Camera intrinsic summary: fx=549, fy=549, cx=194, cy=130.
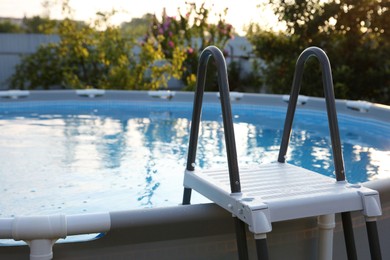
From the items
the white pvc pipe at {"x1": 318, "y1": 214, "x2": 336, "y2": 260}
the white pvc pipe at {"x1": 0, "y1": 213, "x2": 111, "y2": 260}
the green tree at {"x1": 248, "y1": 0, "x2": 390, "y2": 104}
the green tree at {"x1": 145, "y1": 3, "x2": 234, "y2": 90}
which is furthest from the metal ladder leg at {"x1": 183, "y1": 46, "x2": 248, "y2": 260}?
the green tree at {"x1": 145, "y1": 3, "x2": 234, "y2": 90}

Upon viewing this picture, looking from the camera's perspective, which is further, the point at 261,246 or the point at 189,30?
the point at 189,30

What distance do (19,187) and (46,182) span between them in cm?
21

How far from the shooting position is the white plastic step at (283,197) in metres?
1.73

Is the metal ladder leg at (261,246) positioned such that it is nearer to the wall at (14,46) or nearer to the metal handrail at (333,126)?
the metal handrail at (333,126)

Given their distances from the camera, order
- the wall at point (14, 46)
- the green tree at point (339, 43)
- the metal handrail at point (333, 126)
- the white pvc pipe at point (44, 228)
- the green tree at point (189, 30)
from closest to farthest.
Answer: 1. the white pvc pipe at point (44, 228)
2. the metal handrail at point (333, 126)
3. the green tree at point (339, 43)
4. the green tree at point (189, 30)
5. the wall at point (14, 46)

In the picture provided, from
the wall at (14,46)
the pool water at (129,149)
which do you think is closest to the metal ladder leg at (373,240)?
the pool water at (129,149)

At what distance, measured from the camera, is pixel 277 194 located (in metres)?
1.88

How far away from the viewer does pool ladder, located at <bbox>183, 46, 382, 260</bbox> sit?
176 cm

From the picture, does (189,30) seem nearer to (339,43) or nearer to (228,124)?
(339,43)

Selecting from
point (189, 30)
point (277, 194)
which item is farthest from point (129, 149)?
point (189, 30)

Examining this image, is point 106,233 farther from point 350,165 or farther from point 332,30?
point 332,30

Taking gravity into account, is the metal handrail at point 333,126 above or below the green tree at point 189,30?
below

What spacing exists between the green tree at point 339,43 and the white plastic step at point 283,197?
7.28m

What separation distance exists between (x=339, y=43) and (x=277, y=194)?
8052mm
